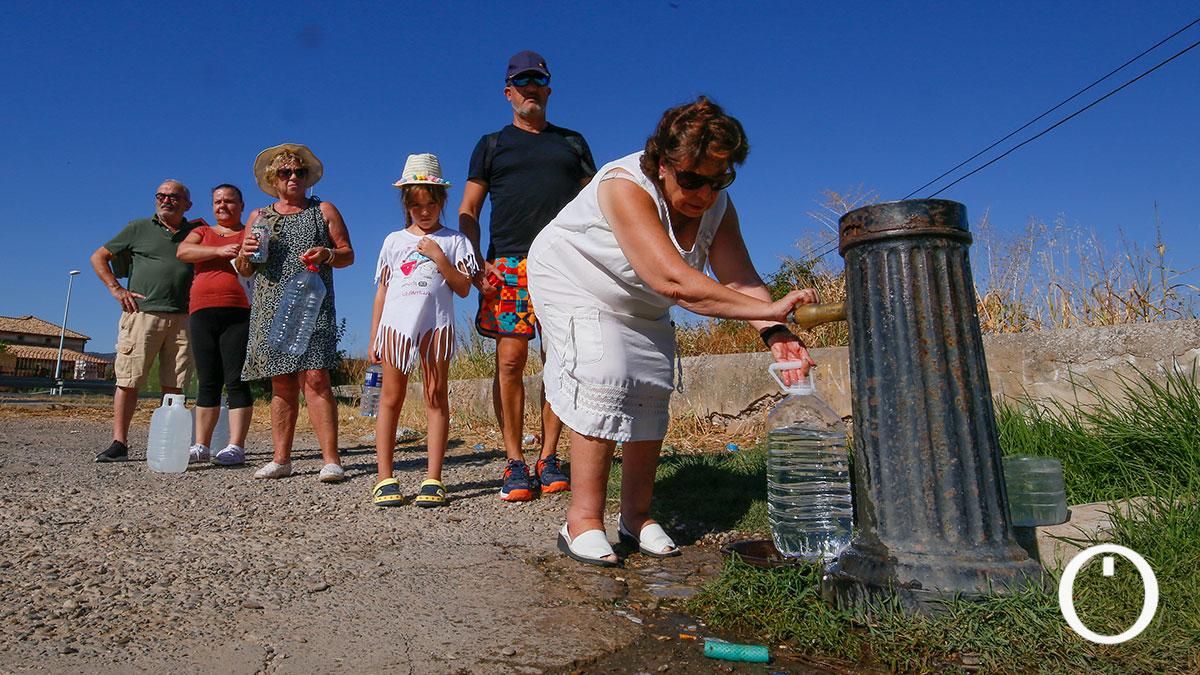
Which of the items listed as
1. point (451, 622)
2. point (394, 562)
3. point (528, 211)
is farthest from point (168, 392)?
point (451, 622)

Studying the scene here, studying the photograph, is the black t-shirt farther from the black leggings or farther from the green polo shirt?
the green polo shirt

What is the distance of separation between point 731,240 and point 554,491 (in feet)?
5.93

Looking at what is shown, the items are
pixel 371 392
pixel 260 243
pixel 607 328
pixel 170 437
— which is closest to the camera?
pixel 607 328

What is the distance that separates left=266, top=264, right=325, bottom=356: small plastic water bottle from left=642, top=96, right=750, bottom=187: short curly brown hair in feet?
8.78

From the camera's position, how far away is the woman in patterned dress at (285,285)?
4.76 metres

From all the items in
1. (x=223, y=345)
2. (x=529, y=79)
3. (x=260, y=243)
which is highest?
(x=529, y=79)

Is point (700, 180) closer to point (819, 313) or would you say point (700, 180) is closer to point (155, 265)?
point (819, 313)

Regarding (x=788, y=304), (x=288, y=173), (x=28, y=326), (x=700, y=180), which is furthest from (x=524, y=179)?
(x=28, y=326)

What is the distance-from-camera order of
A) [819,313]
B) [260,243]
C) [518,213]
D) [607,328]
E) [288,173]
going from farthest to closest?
[288,173] → [260,243] → [518,213] → [607,328] → [819,313]

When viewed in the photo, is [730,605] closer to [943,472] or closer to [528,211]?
[943,472]

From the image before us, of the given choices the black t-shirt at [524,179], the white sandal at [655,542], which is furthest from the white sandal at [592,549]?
the black t-shirt at [524,179]

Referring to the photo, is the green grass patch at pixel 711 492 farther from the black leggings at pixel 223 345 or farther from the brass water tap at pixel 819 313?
the black leggings at pixel 223 345

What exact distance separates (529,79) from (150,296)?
11.2 ft

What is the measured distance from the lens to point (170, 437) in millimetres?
5367
